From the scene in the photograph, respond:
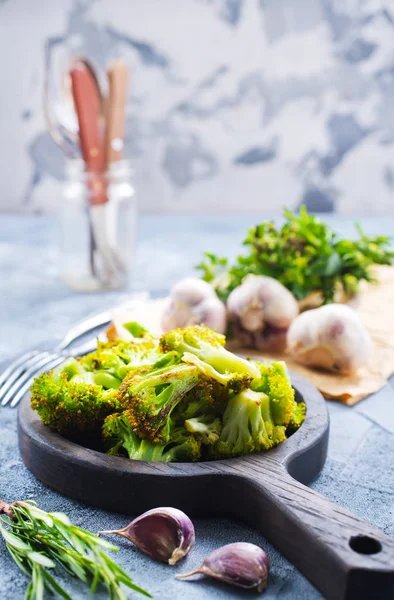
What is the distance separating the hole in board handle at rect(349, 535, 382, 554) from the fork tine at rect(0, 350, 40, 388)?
0.92 meters

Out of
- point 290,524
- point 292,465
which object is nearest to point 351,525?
point 290,524

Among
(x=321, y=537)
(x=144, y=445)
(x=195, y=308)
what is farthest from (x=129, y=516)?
(x=195, y=308)

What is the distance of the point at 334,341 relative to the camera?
160 cm

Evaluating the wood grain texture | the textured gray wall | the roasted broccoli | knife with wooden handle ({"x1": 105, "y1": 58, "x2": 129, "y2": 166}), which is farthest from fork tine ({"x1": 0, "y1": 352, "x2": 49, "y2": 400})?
the textured gray wall

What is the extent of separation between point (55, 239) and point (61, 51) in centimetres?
99

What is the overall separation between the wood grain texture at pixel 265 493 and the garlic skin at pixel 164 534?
6cm

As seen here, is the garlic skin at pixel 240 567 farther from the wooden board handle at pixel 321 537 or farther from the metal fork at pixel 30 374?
the metal fork at pixel 30 374

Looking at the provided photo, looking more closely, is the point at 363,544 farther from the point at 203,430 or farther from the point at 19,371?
the point at 19,371

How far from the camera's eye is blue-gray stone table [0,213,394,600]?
927 mm

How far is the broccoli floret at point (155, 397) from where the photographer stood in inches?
41.0

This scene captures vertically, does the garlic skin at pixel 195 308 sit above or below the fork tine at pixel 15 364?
above

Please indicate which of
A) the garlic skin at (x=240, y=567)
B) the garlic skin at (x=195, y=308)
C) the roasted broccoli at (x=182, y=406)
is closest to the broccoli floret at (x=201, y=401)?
the roasted broccoli at (x=182, y=406)

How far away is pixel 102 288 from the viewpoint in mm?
2328

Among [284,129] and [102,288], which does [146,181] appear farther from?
[102,288]
